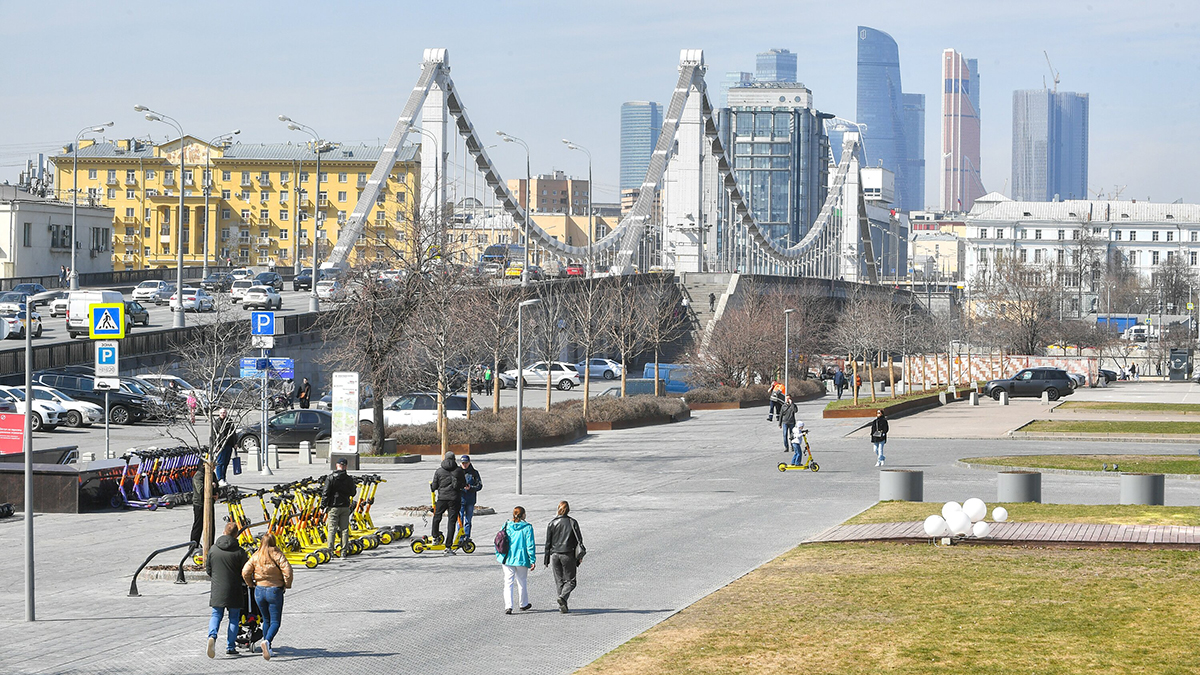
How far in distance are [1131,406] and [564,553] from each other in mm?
→ 47663

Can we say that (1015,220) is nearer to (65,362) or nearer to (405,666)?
(65,362)

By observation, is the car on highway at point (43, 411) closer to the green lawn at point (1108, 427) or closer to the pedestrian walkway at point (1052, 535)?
the pedestrian walkway at point (1052, 535)

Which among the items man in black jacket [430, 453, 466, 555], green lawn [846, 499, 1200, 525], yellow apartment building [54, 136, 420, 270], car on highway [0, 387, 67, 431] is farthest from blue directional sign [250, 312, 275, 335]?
yellow apartment building [54, 136, 420, 270]

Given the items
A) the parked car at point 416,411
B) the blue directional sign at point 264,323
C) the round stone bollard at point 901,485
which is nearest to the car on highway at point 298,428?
the parked car at point 416,411

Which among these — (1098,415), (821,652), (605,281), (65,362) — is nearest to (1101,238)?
(605,281)

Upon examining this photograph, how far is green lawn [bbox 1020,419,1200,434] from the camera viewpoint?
4591 centimetres

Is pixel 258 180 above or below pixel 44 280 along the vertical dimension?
above

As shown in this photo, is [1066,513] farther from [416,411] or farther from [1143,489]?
[416,411]

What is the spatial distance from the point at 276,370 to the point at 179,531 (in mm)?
8794

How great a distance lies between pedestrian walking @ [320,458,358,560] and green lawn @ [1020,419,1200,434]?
29930 mm

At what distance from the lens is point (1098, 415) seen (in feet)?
179

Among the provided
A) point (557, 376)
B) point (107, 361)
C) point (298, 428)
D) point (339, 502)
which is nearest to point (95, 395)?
point (298, 428)

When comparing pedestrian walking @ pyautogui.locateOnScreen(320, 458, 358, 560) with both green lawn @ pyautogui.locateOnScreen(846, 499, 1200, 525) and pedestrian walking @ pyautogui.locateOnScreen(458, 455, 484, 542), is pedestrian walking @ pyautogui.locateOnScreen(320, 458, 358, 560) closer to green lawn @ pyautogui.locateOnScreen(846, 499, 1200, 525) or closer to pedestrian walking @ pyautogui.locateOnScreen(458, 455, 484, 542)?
pedestrian walking @ pyautogui.locateOnScreen(458, 455, 484, 542)

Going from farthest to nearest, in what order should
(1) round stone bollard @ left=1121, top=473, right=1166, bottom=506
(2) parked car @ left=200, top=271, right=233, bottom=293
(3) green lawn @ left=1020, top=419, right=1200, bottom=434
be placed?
(2) parked car @ left=200, top=271, right=233, bottom=293
(3) green lawn @ left=1020, top=419, right=1200, bottom=434
(1) round stone bollard @ left=1121, top=473, right=1166, bottom=506
